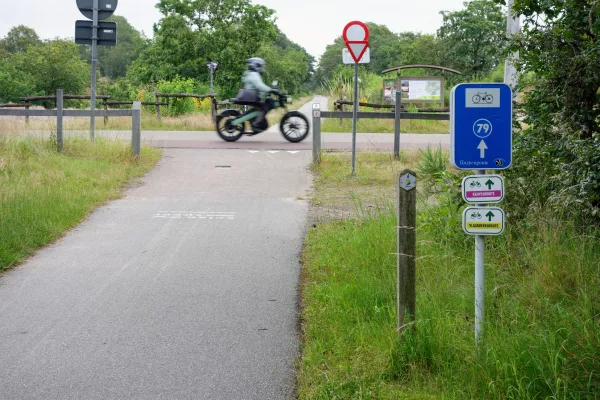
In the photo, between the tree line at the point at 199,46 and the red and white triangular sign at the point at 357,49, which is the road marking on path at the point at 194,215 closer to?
the red and white triangular sign at the point at 357,49

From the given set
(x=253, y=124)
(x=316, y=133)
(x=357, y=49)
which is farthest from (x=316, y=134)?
(x=253, y=124)

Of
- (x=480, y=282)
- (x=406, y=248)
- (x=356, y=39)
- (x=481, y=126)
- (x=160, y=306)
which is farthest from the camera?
(x=356, y=39)

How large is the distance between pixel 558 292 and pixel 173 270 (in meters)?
3.79

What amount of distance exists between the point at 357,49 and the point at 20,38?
11153cm

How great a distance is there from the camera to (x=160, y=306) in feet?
21.1

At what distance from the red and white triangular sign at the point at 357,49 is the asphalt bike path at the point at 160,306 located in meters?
3.56

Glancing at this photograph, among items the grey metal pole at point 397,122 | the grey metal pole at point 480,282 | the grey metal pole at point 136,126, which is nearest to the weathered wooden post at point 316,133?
the grey metal pole at point 397,122

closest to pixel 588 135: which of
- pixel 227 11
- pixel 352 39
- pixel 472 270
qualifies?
pixel 472 270

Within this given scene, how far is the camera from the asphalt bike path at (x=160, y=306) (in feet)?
15.7

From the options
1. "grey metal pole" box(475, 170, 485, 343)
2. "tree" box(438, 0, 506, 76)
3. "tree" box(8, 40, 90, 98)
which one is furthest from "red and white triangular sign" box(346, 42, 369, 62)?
"tree" box(8, 40, 90, 98)

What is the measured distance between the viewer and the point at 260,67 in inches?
683

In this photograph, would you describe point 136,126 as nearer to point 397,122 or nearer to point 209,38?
point 397,122

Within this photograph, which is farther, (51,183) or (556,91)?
(51,183)

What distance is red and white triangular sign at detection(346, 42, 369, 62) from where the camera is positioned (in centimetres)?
1393
